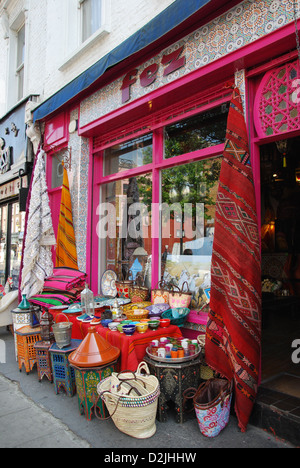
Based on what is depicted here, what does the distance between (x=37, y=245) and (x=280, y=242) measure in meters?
5.27

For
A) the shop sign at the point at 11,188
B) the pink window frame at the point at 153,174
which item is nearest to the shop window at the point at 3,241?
the shop sign at the point at 11,188

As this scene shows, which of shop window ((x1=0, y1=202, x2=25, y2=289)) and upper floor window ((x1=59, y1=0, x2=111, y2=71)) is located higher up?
upper floor window ((x1=59, y1=0, x2=111, y2=71))

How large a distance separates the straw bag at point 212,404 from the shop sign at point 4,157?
27.0 ft

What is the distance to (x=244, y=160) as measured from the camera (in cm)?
333

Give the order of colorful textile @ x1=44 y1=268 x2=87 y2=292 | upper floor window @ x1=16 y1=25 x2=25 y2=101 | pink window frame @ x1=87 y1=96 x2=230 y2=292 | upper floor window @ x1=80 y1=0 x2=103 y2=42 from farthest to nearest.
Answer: upper floor window @ x1=16 y1=25 x2=25 y2=101 → upper floor window @ x1=80 y1=0 x2=103 y2=42 → colorful textile @ x1=44 y1=268 x2=87 y2=292 → pink window frame @ x1=87 y1=96 x2=230 y2=292

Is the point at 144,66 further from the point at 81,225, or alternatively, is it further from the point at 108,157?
the point at 81,225

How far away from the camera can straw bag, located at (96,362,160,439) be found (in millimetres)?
2850

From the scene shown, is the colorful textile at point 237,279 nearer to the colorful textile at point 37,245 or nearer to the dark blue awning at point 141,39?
the dark blue awning at point 141,39

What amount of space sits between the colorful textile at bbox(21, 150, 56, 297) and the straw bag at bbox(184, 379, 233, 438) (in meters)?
3.82

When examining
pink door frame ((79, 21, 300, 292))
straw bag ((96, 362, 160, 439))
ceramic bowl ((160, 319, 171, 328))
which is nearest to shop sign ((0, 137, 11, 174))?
pink door frame ((79, 21, 300, 292))

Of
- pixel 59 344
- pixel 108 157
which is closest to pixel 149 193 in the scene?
pixel 108 157

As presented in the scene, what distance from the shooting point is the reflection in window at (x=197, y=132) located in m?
4.26

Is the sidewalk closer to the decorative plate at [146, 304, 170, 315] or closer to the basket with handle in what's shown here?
the basket with handle

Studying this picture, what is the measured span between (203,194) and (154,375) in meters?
2.60
